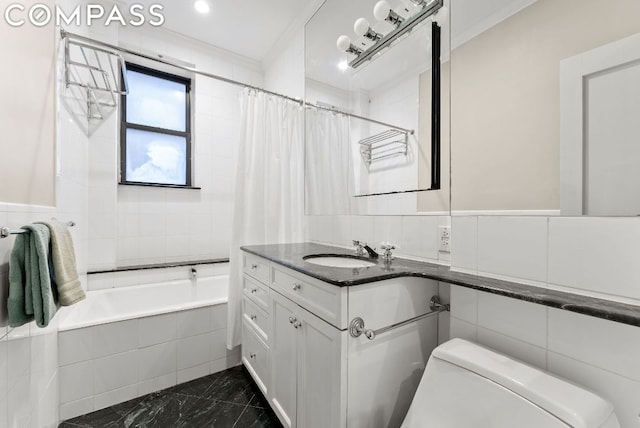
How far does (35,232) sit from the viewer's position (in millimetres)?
854

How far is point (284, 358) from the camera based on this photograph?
123 cm

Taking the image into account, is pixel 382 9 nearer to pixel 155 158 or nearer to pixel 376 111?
pixel 376 111

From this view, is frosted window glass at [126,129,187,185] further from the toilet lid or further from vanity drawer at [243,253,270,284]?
the toilet lid

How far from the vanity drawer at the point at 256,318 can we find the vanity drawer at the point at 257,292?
0.10ft

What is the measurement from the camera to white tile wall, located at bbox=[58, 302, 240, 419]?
4.65 ft

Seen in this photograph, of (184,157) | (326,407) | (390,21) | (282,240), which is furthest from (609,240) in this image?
(184,157)

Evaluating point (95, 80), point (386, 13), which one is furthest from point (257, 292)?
point (95, 80)

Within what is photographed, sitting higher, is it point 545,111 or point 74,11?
point 74,11

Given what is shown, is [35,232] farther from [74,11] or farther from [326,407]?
[74,11]

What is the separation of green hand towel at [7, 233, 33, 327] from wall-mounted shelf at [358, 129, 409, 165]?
5.10ft

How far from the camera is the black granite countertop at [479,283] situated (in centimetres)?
66

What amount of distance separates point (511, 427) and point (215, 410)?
1464 mm

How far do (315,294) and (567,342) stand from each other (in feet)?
2.63

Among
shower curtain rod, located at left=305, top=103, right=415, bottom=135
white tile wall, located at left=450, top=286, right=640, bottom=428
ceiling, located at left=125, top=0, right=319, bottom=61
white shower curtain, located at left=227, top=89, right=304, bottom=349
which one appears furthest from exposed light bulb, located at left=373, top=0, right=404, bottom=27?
white tile wall, located at left=450, top=286, right=640, bottom=428
